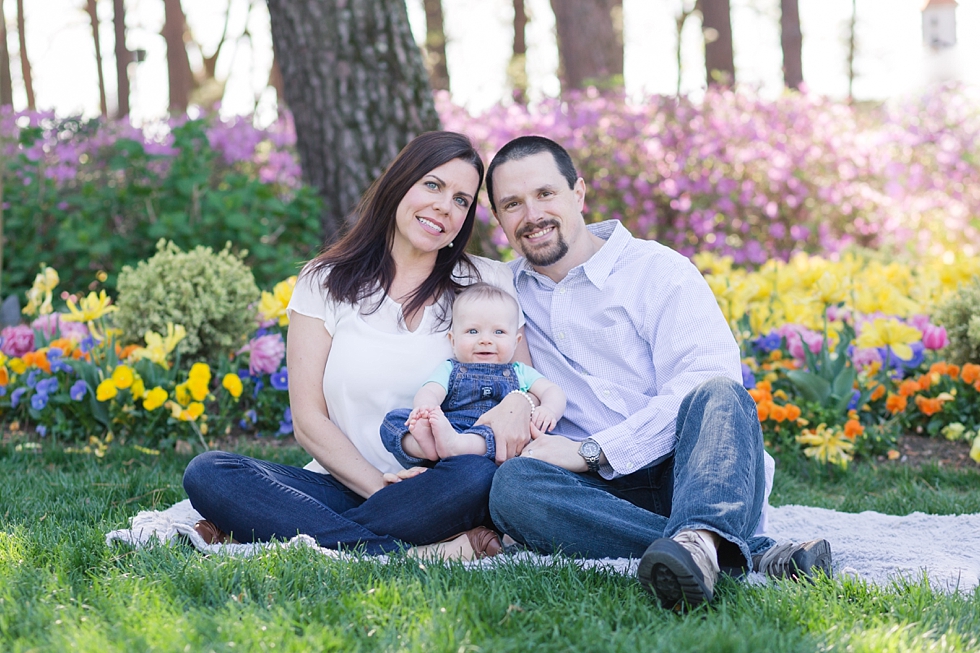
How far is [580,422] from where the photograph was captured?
303 centimetres

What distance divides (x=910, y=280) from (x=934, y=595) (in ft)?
11.2

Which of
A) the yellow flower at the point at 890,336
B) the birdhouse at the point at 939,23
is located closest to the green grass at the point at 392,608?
the yellow flower at the point at 890,336

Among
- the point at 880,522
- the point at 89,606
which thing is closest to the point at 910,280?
the point at 880,522

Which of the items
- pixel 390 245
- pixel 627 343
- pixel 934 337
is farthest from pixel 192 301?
pixel 934 337

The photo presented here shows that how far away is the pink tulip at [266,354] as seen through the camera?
4.29 meters

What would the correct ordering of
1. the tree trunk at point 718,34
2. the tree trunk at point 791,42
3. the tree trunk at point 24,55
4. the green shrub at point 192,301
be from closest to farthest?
the green shrub at point 192,301
the tree trunk at point 718,34
the tree trunk at point 791,42
the tree trunk at point 24,55

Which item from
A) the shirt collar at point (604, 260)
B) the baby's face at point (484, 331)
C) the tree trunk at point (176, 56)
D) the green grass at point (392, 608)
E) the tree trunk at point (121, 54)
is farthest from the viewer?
the tree trunk at point (121, 54)

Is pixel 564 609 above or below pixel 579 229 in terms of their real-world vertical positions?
below

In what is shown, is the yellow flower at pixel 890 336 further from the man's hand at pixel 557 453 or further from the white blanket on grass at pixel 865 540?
the man's hand at pixel 557 453

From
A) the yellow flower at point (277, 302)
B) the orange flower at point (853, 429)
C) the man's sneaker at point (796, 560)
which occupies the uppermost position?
the yellow flower at point (277, 302)

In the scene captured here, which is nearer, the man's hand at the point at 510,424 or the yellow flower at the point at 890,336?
the man's hand at the point at 510,424

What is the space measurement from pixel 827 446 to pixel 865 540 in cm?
108

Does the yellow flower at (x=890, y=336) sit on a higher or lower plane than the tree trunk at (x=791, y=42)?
lower

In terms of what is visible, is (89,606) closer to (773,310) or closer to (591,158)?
(773,310)
